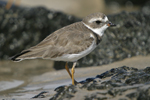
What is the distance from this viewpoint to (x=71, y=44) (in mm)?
5211

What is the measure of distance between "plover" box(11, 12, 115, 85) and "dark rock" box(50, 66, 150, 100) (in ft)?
2.54

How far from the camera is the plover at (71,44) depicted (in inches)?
203

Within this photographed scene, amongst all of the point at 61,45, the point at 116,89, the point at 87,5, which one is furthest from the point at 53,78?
the point at 87,5

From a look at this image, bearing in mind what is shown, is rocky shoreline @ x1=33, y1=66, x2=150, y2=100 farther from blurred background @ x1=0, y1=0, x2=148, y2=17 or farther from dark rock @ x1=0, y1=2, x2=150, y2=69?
blurred background @ x1=0, y1=0, x2=148, y2=17

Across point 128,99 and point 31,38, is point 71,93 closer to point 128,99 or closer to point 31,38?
point 128,99

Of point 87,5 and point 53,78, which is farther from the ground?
point 87,5

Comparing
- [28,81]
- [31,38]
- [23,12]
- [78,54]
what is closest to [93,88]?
[78,54]

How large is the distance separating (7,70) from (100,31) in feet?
12.3

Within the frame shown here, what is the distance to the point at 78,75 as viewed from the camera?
6.50 m

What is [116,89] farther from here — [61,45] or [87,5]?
[87,5]

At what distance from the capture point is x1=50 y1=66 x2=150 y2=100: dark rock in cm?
386

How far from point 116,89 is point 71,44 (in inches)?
61.7

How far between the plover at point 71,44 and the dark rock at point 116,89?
0.77m

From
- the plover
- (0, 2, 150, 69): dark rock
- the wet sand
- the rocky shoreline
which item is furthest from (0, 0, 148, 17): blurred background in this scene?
the rocky shoreline
